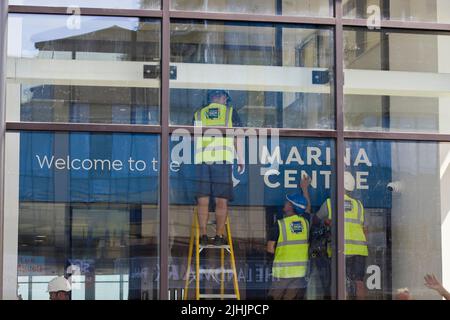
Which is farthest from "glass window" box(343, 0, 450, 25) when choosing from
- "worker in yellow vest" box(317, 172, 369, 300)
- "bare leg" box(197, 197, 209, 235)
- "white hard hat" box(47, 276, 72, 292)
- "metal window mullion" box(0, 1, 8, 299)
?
"white hard hat" box(47, 276, 72, 292)

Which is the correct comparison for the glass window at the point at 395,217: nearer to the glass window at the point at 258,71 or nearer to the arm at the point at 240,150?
the glass window at the point at 258,71

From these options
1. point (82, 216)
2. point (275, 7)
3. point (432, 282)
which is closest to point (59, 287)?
point (82, 216)

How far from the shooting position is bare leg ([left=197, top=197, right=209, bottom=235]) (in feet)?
31.9

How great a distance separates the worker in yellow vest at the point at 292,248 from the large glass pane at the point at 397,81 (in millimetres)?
959

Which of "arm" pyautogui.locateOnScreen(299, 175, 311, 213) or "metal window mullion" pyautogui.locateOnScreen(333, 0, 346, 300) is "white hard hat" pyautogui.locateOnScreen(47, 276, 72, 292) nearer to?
"arm" pyautogui.locateOnScreen(299, 175, 311, 213)

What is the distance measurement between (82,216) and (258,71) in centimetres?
232

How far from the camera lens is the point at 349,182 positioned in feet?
32.7

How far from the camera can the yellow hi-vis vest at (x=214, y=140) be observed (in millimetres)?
9805

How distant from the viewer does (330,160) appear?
9.93m

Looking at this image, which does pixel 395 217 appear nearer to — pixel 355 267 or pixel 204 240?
pixel 355 267

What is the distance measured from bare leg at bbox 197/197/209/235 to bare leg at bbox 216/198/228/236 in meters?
0.11

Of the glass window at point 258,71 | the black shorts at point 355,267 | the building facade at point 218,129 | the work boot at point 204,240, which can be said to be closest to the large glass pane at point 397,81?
the building facade at point 218,129
